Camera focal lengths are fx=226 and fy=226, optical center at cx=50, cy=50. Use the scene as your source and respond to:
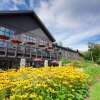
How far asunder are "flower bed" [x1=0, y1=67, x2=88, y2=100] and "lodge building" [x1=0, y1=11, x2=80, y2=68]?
8382 millimetres

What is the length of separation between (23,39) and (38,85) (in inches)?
793

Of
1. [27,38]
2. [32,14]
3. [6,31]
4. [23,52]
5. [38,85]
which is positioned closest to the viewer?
[38,85]

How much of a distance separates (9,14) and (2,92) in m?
18.8

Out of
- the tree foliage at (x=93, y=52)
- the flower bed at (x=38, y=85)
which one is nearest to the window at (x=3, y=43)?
the flower bed at (x=38, y=85)

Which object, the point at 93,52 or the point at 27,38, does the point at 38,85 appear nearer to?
the point at 27,38

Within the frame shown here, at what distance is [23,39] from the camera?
26.6 m

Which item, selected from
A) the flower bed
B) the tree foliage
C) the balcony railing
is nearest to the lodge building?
the balcony railing

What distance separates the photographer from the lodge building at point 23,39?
731 inches

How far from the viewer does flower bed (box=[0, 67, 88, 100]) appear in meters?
6.37

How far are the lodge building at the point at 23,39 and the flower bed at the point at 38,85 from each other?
838 cm

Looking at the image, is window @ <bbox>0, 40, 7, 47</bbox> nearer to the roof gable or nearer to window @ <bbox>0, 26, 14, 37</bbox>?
window @ <bbox>0, 26, 14, 37</bbox>

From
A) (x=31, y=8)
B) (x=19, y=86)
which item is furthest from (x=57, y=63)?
(x=19, y=86)

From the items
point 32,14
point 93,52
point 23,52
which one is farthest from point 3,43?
point 93,52

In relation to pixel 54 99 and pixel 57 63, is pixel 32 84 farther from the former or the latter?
pixel 57 63
